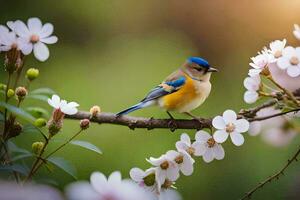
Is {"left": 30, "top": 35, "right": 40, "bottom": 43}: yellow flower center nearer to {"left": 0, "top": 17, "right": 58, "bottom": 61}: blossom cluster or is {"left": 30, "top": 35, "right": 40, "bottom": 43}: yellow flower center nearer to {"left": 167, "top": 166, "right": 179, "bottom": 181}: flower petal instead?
{"left": 0, "top": 17, "right": 58, "bottom": 61}: blossom cluster

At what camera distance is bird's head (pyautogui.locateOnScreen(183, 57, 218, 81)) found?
81 cm

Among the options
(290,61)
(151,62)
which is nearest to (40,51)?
(290,61)

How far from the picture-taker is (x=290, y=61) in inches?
20.0

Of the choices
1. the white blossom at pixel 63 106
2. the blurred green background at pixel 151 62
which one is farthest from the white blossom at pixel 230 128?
the blurred green background at pixel 151 62

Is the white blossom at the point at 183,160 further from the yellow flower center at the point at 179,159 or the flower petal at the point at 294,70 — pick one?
the flower petal at the point at 294,70

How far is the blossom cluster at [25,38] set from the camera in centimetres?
48

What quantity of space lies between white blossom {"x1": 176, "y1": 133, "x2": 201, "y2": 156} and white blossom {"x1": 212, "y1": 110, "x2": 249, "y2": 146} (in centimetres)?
3

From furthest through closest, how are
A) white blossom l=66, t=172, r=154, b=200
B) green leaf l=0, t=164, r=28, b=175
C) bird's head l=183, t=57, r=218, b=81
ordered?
bird's head l=183, t=57, r=218, b=81 → green leaf l=0, t=164, r=28, b=175 → white blossom l=66, t=172, r=154, b=200

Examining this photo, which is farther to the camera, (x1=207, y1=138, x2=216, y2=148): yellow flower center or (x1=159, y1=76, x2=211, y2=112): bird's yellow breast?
(x1=159, y1=76, x2=211, y2=112): bird's yellow breast

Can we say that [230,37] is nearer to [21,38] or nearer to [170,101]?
[170,101]

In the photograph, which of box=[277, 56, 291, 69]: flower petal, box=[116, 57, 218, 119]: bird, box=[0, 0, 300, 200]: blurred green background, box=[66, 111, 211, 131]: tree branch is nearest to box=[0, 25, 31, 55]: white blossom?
box=[66, 111, 211, 131]: tree branch

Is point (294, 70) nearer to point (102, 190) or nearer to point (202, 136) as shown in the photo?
point (202, 136)

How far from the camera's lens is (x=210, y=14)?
1.92 metres

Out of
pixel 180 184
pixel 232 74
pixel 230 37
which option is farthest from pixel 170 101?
pixel 230 37
